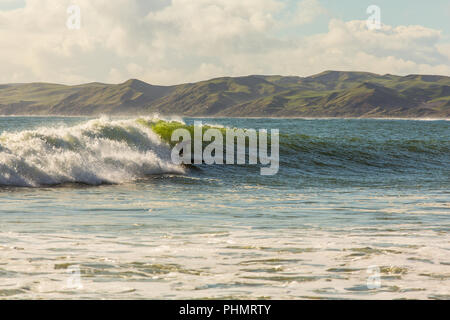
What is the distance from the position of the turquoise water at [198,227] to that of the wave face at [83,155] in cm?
6

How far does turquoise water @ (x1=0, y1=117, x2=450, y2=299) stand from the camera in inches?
275

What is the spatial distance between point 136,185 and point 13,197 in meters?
4.71

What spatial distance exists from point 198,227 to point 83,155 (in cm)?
1117

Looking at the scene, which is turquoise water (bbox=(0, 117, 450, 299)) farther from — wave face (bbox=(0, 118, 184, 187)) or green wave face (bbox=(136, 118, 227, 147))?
green wave face (bbox=(136, 118, 227, 147))

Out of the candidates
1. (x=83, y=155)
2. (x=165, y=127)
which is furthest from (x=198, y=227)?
(x=165, y=127)

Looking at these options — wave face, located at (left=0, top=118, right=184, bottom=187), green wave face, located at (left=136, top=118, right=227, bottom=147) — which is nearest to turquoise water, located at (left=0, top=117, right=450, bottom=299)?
wave face, located at (left=0, top=118, right=184, bottom=187)

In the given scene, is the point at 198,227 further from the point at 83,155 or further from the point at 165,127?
the point at 165,127

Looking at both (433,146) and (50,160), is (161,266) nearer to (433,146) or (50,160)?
(50,160)

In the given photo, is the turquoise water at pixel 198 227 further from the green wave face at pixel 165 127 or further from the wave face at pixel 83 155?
the green wave face at pixel 165 127

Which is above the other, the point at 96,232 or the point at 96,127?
the point at 96,127

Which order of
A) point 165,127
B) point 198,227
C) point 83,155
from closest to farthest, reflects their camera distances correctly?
point 198,227 → point 83,155 → point 165,127

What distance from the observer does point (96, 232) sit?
1019 cm

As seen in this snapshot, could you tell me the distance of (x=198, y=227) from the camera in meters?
10.9

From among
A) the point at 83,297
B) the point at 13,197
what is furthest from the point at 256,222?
the point at 13,197
